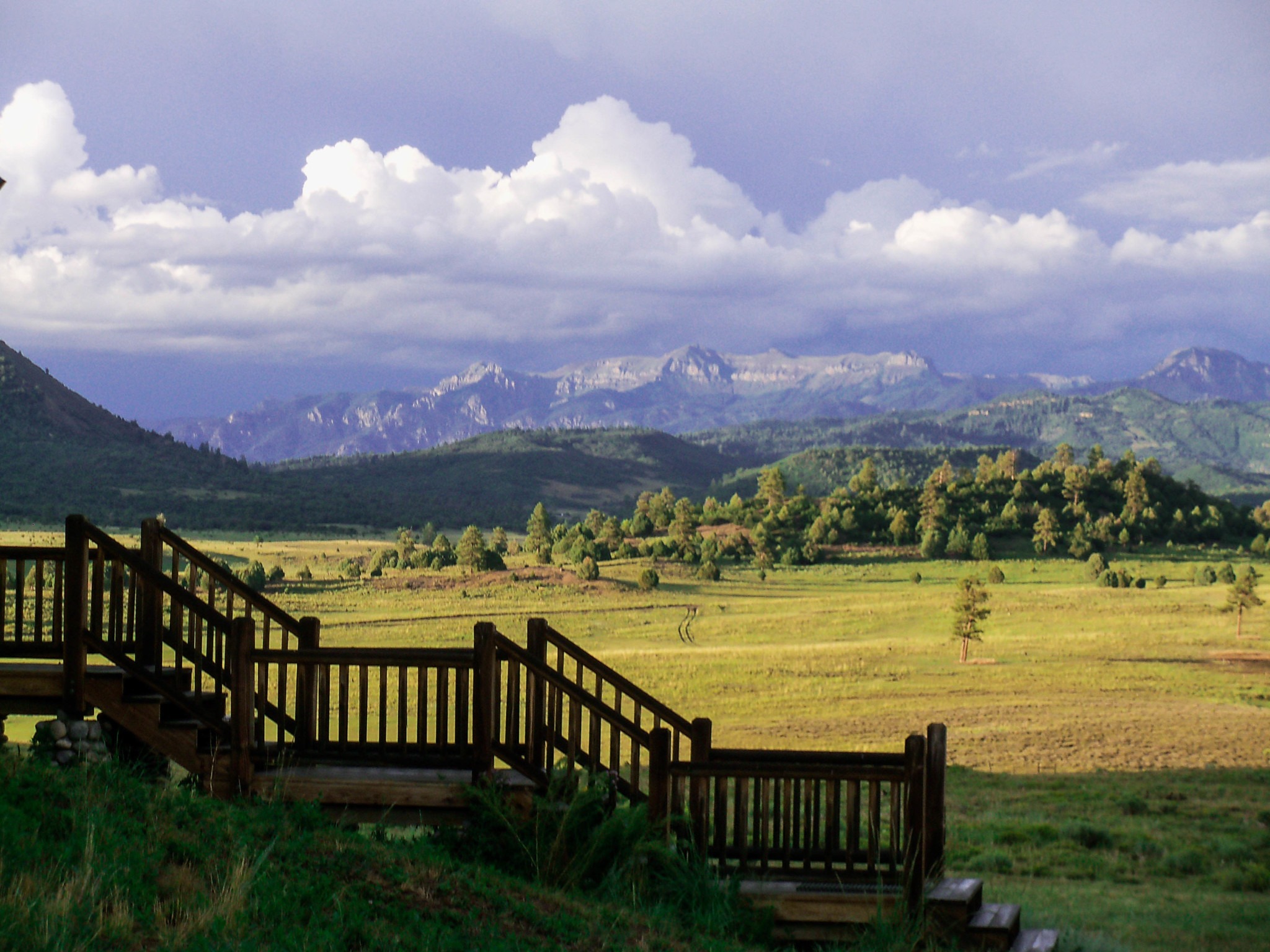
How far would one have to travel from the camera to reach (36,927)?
17.1 ft

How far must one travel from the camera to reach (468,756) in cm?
879

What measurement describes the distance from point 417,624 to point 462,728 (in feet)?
171

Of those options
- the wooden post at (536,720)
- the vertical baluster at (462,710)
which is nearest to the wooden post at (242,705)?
the vertical baluster at (462,710)

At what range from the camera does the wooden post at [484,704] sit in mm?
8234

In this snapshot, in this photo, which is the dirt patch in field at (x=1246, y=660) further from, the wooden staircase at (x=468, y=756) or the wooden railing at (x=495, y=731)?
the wooden railing at (x=495, y=731)

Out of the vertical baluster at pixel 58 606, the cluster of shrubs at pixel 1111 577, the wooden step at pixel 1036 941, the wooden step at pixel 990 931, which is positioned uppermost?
the vertical baluster at pixel 58 606

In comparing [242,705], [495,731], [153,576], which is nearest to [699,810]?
[495,731]

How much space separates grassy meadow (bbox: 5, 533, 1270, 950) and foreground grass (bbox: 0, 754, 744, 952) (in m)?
4.38

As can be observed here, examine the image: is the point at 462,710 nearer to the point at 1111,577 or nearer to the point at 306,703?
the point at 306,703

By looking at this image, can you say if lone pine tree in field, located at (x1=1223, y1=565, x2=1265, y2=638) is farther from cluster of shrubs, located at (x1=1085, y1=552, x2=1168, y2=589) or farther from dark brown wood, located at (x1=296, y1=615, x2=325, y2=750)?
dark brown wood, located at (x1=296, y1=615, x2=325, y2=750)

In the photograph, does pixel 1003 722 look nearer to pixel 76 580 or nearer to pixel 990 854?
pixel 990 854

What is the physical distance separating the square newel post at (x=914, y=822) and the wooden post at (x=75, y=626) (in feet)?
19.8

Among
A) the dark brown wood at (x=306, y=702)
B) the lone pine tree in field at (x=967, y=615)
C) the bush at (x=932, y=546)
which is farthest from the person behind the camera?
the bush at (x=932, y=546)

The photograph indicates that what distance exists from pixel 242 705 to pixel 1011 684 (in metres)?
42.1
